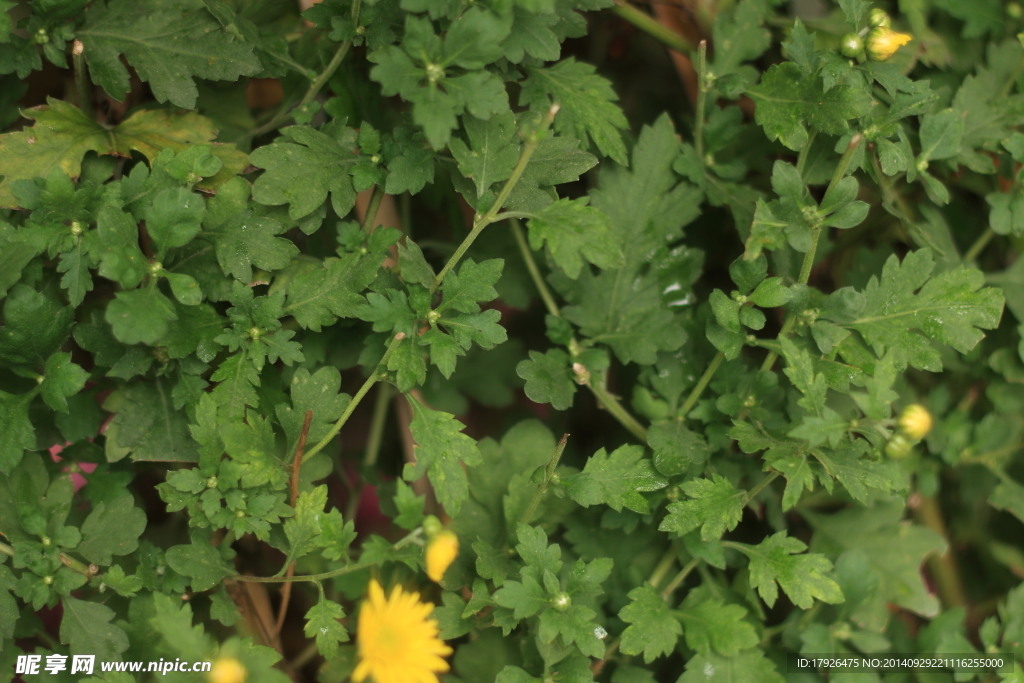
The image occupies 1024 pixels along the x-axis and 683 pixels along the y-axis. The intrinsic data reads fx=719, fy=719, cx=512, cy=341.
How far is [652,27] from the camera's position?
1616mm

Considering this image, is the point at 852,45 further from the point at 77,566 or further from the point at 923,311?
the point at 77,566

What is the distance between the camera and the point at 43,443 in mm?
1274

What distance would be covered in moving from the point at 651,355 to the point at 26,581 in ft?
3.71

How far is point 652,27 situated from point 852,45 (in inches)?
20.5

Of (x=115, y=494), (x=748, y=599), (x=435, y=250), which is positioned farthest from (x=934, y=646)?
(x=115, y=494)

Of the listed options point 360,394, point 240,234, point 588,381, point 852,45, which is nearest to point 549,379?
point 588,381

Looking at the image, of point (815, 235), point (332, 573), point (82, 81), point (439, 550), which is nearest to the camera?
point (439, 550)

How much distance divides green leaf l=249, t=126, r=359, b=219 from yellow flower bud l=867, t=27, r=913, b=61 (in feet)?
2.99

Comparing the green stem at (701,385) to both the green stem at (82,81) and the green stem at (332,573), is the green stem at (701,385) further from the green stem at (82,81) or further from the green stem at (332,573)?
the green stem at (82,81)

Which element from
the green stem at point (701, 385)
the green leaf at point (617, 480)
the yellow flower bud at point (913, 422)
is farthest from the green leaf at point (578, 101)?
the yellow flower bud at point (913, 422)

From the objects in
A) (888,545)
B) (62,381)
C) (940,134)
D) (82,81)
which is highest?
(82,81)

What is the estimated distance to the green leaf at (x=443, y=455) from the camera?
3.71ft

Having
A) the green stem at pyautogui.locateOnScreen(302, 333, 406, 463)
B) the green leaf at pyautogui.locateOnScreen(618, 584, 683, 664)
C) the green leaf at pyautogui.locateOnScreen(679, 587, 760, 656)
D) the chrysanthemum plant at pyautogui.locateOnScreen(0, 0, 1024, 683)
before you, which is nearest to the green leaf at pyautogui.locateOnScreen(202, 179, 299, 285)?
the chrysanthemum plant at pyautogui.locateOnScreen(0, 0, 1024, 683)

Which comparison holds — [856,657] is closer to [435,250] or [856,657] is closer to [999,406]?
[999,406]
